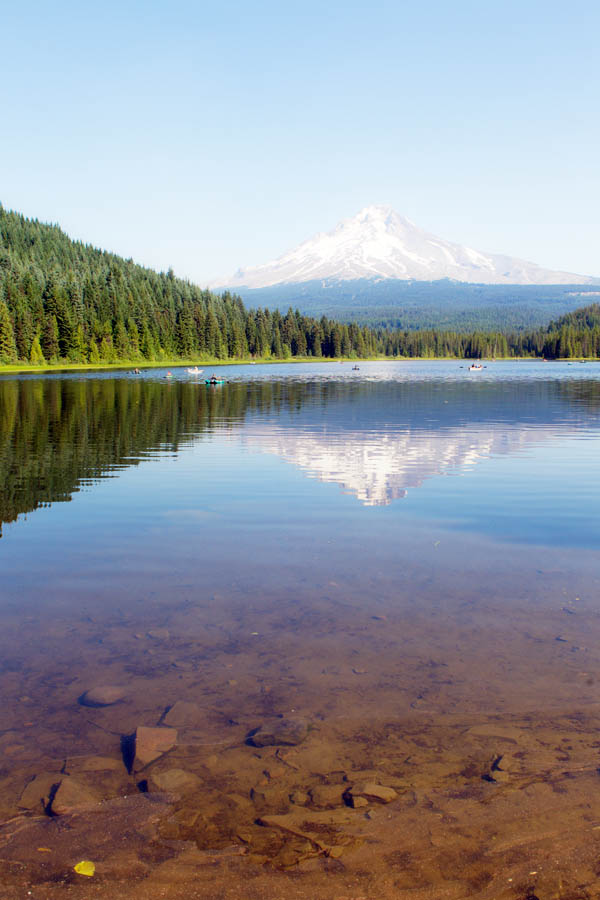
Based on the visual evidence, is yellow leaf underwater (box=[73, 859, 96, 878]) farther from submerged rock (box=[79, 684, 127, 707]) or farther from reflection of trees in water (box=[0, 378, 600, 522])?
reflection of trees in water (box=[0, 378, 600, 522])

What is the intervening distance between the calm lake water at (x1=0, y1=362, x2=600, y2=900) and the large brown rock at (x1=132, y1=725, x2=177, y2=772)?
155 millimetres

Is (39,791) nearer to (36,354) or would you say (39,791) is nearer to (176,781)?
(176,781)

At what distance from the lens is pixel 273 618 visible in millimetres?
11586

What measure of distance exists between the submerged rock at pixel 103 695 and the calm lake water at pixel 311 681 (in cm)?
12

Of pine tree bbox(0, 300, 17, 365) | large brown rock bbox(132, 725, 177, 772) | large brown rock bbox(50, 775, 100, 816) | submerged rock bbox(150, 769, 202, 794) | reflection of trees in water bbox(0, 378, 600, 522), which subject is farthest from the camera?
pine tree bbox(0, 300, 17, 365)

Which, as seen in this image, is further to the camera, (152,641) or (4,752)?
(152,641)

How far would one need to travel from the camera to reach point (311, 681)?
30.7 ft

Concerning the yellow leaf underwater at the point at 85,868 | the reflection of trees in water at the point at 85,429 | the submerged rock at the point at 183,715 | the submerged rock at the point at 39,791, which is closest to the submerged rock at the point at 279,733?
the submerged rock at the point at 183,715

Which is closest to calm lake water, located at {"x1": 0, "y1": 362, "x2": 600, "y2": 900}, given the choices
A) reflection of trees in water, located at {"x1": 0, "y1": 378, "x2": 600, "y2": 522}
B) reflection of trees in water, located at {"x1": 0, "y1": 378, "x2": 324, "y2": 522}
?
reflection of trees in water, located at {"x1": 0, "y1": 378, "x2": 324, "y2": 522}

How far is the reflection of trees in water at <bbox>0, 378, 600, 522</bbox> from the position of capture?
1052 inches

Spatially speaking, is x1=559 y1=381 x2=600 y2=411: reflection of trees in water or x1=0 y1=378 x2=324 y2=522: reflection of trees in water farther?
x1=559 y1=381 x2=600 y2=411: reflection of trees in water

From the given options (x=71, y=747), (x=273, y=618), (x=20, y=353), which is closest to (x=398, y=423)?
(x=273, y=618)

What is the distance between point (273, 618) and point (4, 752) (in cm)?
478

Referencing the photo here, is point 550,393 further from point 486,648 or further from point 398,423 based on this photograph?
point 486,648
